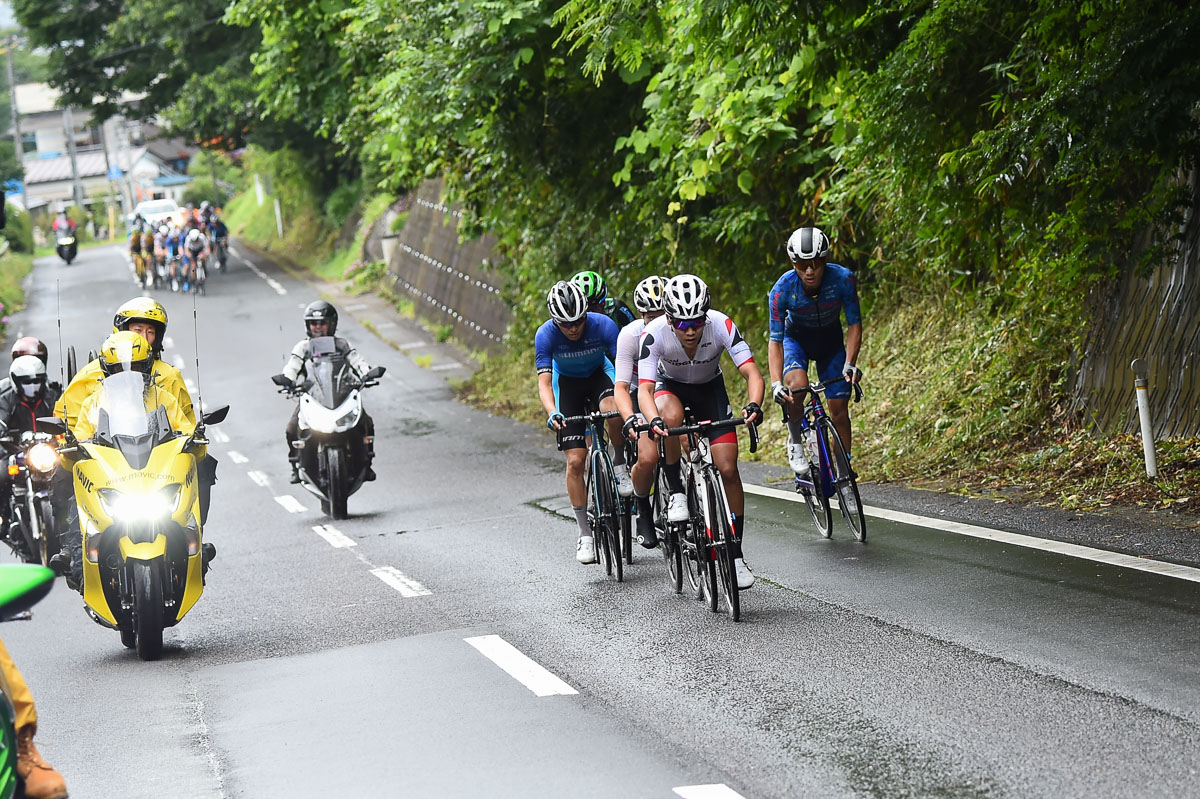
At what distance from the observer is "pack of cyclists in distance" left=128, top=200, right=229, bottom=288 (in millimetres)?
43250

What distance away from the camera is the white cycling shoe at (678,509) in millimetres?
8656

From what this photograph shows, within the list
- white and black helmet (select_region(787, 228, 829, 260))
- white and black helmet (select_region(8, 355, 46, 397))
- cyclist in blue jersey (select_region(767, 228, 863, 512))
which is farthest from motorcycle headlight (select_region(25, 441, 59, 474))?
white and black helmet (select_region(787, 228, 829, 260))

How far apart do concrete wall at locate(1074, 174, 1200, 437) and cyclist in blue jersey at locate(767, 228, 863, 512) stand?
214 centimetres

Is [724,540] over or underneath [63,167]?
underneath

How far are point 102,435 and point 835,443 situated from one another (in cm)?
461

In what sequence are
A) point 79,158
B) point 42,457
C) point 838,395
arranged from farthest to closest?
1. point 79,158
2. point 42,457
3. point 838,395

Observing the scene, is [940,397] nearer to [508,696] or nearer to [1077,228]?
[1077,228]

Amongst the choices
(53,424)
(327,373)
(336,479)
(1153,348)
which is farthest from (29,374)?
(1153,348)

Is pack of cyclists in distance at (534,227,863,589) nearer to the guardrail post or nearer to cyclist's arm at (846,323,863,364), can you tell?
cyclist's arm at (846,323,863,364)

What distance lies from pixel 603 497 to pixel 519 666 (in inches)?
90.6

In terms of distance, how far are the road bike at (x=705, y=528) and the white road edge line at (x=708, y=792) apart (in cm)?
273

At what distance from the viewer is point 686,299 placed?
8602 millimetres

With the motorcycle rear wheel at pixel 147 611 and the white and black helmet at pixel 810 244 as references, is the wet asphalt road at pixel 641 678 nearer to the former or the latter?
the motorcycle rear wheel at pixel 147 611

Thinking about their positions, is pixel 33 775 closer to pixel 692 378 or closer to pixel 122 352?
pixel 122 352
